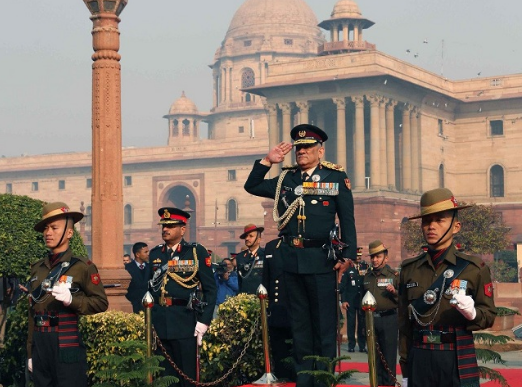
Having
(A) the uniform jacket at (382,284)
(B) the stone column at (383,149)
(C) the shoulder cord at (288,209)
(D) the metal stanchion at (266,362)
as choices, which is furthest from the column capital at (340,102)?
(C) the shoulder cord at (288,209)

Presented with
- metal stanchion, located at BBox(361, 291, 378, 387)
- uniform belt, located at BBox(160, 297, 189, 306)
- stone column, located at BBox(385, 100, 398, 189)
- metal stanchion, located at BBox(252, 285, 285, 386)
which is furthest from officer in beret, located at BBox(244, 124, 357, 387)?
stone column, located at BBox(385, 100, 398, 189)

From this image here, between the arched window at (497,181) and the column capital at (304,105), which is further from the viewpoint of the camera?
the arched window at (497,181)

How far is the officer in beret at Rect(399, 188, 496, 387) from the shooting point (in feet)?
22.5

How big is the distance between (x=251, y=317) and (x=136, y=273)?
5002 millimetres

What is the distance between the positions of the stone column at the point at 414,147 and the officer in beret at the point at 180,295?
62.2 m

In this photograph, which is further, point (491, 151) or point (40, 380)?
point (491, 151)

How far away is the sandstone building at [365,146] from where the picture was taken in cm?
6781

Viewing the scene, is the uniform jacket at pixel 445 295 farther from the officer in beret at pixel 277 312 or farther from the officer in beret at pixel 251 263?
the officer in beret at pixel 251 263

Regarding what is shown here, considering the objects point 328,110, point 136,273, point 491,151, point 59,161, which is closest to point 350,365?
point 136,273

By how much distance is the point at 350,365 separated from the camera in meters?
15.9

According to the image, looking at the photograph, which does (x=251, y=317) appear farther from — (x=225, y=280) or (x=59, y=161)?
(x=59, y=161)

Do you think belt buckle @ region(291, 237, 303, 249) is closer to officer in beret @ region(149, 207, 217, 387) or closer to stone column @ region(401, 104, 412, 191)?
officer in beret @ region(149, 207, 217, 387)

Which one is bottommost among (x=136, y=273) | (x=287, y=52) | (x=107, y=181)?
(x=136, y=273)

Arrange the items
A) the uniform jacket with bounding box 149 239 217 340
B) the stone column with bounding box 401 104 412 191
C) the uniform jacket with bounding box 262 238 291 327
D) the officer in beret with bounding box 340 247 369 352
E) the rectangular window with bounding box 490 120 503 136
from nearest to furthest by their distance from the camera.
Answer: the uniform jacket with bounding box 262 238 291 327 < the uniform jacket with bounding box 149 239 217 340 < the officer in beret with bounding box 340 247 369 352 < the stone column with bounding box 401 104 412 191 < the rectangular window with bounding box 490 120 503 136
